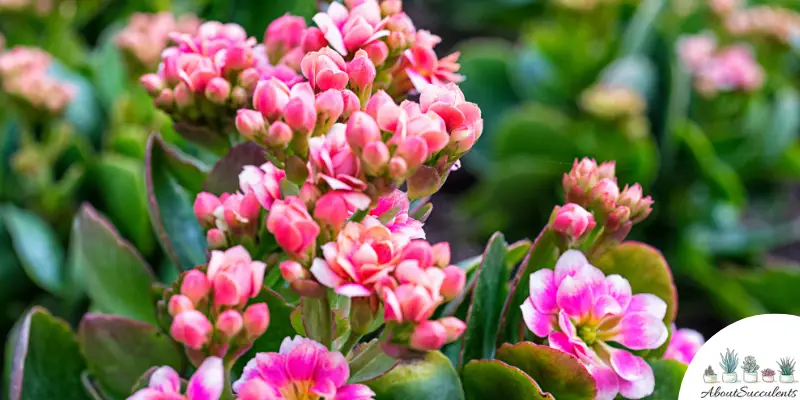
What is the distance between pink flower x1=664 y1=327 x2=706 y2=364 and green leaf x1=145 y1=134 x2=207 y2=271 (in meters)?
0.37

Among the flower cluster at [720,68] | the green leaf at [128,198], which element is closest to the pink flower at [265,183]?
the green leaf at [128,198]

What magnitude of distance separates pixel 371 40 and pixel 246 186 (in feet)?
0.38

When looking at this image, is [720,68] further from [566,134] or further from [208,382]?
[208,382]

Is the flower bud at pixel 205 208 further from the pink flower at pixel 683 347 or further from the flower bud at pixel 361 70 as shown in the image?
the pink flower at pixel 683 347

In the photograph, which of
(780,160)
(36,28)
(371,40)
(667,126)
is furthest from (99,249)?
(780,160)

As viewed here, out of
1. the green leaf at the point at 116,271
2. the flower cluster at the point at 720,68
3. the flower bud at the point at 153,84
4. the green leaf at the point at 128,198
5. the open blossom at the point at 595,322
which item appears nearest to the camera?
the open blossom at the point at 595,322

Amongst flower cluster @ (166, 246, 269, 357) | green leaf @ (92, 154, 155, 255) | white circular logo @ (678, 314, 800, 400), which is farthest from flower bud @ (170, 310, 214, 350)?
green leaf @ (92, 154, 155, 255)

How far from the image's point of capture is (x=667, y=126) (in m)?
1.70

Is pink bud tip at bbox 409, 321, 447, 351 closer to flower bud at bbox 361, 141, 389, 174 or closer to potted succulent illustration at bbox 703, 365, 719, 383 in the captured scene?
flower bud at bbox 361, 141, 389, 174

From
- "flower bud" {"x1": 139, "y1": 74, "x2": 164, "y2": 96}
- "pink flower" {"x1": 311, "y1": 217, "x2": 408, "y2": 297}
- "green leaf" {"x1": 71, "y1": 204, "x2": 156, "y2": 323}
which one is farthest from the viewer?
"green leaf" {"x1": 71, "y1": 204, "x2": 156, "y2": 323}

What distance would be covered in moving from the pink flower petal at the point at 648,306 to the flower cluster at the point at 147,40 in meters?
0.79

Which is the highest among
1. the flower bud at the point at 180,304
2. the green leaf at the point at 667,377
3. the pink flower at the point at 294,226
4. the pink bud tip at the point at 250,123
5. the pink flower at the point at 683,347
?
the pink bud tip at the point at 250,123

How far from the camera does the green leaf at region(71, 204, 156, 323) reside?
2.47 ft

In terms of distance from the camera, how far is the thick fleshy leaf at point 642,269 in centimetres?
61
